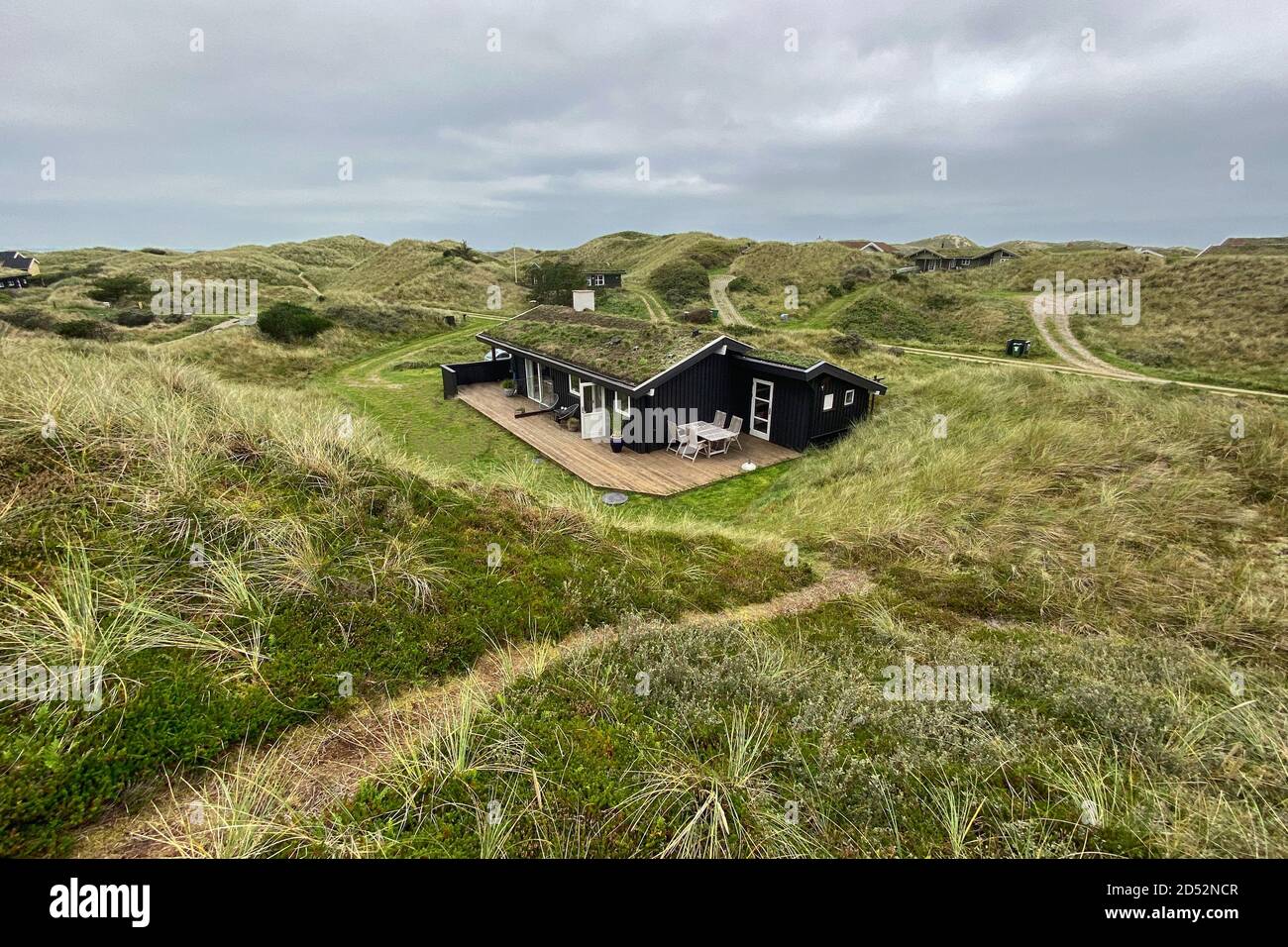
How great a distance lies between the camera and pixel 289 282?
5300cm

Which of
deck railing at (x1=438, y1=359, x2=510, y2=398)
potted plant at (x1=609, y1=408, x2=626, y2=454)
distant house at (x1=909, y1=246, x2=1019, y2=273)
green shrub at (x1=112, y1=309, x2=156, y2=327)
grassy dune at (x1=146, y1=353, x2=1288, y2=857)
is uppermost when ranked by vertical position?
distant house at (x1=909, y1=246, x2=1019, y2=273)

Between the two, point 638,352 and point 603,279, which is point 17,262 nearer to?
point 603,279

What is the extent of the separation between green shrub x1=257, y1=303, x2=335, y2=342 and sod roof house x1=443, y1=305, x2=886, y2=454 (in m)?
17.9

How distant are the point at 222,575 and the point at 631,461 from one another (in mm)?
11121

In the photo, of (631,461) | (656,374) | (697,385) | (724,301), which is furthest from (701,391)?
(724,301)

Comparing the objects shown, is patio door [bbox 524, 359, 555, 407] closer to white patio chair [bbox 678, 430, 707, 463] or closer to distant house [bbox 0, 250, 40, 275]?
white patio chair [bbox 678, 430, 707, 463]

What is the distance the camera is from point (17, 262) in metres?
61.0

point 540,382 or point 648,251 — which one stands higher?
point 648,251

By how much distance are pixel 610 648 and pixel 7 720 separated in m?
3.77

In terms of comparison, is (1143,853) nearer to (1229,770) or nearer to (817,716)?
(1229,770)

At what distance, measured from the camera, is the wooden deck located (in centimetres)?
1320

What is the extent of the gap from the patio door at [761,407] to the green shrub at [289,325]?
25.3 meters

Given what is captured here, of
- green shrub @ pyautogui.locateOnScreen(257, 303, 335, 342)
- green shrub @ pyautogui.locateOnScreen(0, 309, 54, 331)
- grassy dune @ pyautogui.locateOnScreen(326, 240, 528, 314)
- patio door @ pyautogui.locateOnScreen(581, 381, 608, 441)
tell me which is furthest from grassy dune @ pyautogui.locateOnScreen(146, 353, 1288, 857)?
grassy dune @ pyautogui.locateOnScreen(326, 240, 528, 314)
